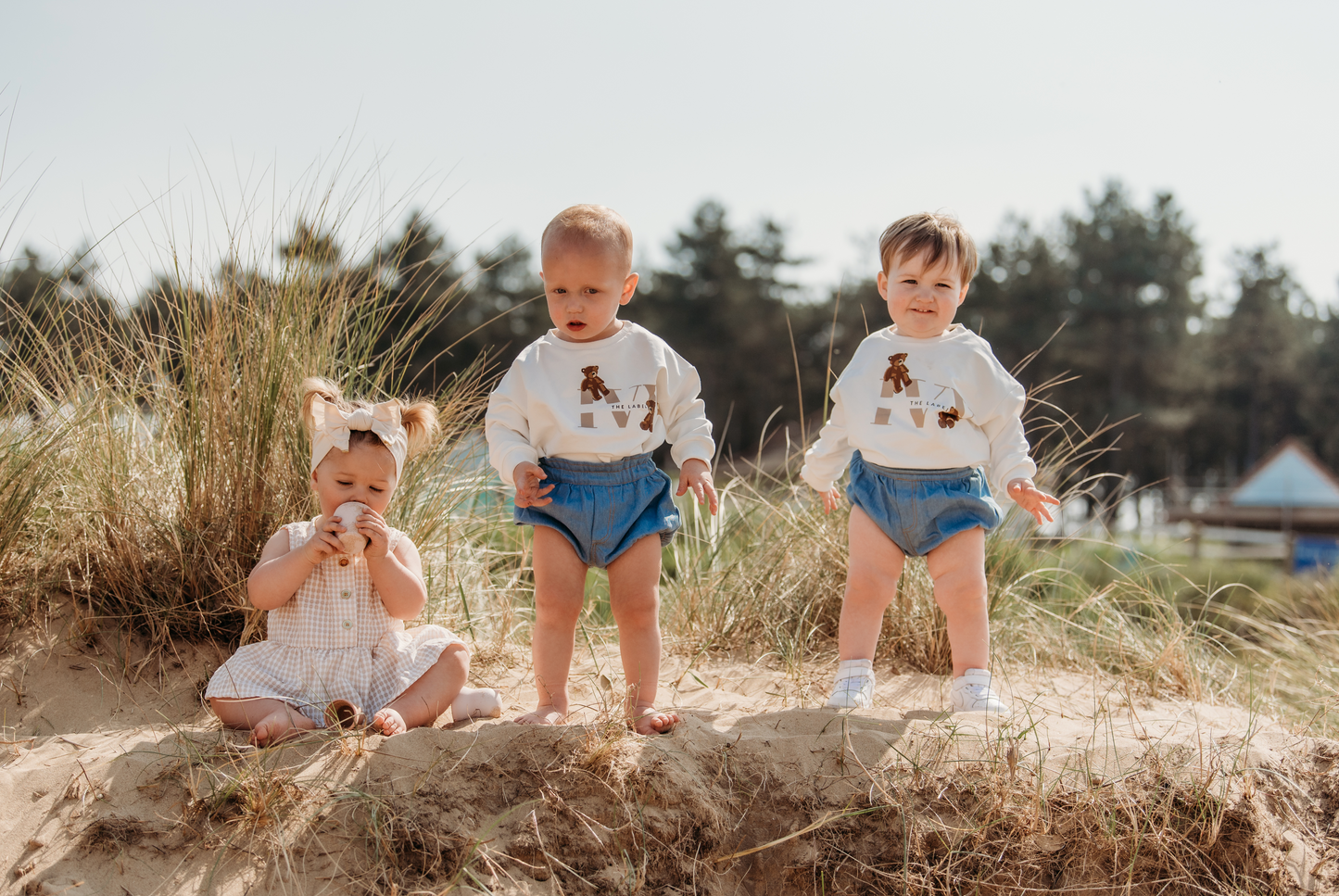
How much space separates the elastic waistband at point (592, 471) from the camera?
8.59 feet

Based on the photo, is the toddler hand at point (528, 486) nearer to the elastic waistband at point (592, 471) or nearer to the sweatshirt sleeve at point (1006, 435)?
the elastic waistband at point (592, 471)

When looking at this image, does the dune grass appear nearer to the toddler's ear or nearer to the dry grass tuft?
the dry grass tuft

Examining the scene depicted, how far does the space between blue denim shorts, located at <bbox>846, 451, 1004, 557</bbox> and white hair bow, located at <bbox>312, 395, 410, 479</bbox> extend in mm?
1410

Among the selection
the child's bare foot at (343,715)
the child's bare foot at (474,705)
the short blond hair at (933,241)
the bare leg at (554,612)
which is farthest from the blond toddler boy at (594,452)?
the short blond hair at (933,241)

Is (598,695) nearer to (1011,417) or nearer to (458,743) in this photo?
(458,743)

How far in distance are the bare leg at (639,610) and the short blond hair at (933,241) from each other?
1127 mm

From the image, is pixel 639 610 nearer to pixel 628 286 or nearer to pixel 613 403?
pixel 613 403

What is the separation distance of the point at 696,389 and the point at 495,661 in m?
1.42

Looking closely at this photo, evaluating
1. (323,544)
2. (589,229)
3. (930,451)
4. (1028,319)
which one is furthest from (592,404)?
(1028,319)

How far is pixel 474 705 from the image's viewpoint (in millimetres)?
2744

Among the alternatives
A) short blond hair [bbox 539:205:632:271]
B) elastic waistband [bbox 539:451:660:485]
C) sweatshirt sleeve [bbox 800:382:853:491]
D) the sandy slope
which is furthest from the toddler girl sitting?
sweatshirt sleeve [bbox 800:382:853:491]

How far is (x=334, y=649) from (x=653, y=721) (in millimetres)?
909

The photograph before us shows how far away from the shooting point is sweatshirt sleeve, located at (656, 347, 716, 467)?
2.63 meters

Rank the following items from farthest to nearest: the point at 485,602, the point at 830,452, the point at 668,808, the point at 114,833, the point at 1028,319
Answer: the point at 1028,319
the point at 485,602
the point at 830,452
the point at 668,808
the point at 114,833
